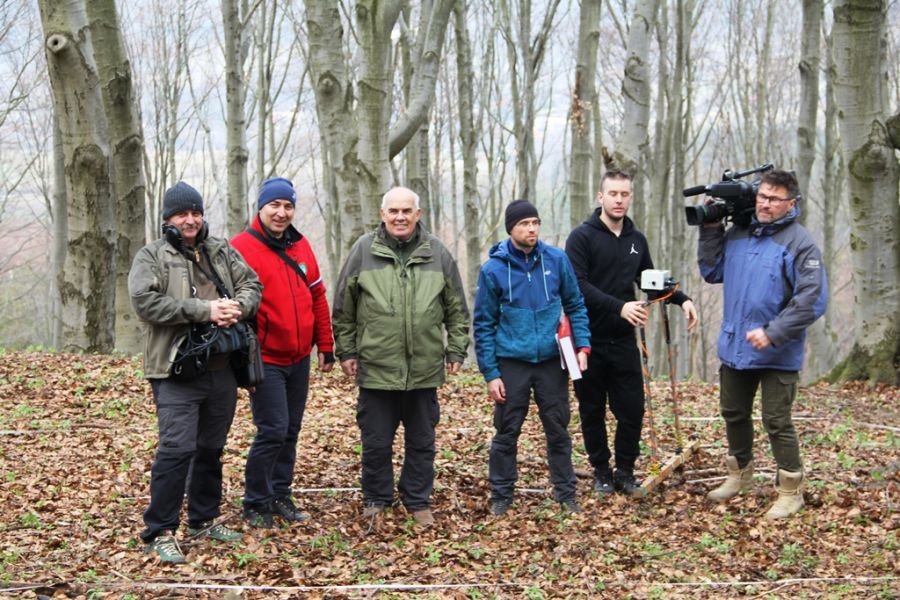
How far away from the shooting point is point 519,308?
5.91 m

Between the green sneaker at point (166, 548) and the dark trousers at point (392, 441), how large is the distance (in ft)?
4.44

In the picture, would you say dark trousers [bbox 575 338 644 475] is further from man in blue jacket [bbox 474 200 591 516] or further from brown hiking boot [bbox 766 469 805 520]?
brown hiking boot [bbox 766 469 805 520]

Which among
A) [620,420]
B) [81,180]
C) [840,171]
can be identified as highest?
[840,171]

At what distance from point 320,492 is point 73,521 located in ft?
5.52

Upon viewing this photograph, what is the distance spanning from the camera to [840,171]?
22391mm

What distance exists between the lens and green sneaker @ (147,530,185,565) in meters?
4.75

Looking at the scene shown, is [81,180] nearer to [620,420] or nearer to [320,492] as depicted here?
[320,492]

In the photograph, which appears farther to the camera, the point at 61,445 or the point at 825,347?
the point at 825,347

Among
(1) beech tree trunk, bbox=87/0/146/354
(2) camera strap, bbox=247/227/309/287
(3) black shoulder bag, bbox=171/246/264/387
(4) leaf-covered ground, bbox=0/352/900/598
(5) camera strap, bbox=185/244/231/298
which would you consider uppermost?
(1) beech tree trunk, bbox=87/0/146/354

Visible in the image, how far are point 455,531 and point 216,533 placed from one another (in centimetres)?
150

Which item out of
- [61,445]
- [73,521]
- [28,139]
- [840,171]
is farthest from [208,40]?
[73,521]

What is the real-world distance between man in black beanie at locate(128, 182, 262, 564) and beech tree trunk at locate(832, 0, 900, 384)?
7813mm

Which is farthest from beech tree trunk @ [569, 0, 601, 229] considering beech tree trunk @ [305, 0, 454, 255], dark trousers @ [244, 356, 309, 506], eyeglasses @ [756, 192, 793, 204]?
dark trousers @ [244, 356, 309, 506]

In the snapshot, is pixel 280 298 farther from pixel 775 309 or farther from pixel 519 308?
pixel 775 309
